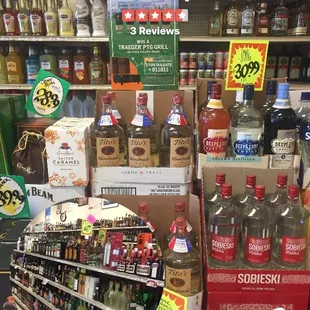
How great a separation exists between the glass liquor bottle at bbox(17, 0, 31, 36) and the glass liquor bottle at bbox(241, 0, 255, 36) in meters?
1.75

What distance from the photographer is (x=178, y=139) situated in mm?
1260

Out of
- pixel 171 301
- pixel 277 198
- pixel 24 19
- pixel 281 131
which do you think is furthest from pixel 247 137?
pixel 24 19

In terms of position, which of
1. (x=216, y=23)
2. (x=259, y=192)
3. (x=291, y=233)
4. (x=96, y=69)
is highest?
(x=216, y=23)

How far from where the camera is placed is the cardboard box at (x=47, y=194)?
129cm

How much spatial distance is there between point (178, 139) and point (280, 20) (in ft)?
7.36

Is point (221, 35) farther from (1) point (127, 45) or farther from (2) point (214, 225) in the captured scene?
(2) point (214, 225)

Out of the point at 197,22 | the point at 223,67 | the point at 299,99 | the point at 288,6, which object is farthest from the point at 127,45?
the point at 288,6

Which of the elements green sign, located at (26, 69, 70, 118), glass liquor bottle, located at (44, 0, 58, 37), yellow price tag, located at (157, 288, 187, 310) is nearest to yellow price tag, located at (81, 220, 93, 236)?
yellow price tag, located at (157, 288, 187, 310)

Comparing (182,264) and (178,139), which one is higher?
(178,139)

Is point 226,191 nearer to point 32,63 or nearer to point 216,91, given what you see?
point 216,91

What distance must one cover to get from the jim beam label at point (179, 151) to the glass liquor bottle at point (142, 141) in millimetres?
78

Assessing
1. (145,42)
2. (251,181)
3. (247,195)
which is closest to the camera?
(251,181)

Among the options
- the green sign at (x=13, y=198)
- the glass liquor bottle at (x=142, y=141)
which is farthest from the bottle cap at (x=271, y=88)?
the green sign at (x=13, y=198)

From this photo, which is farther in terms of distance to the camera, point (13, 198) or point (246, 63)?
point (246, 63)
